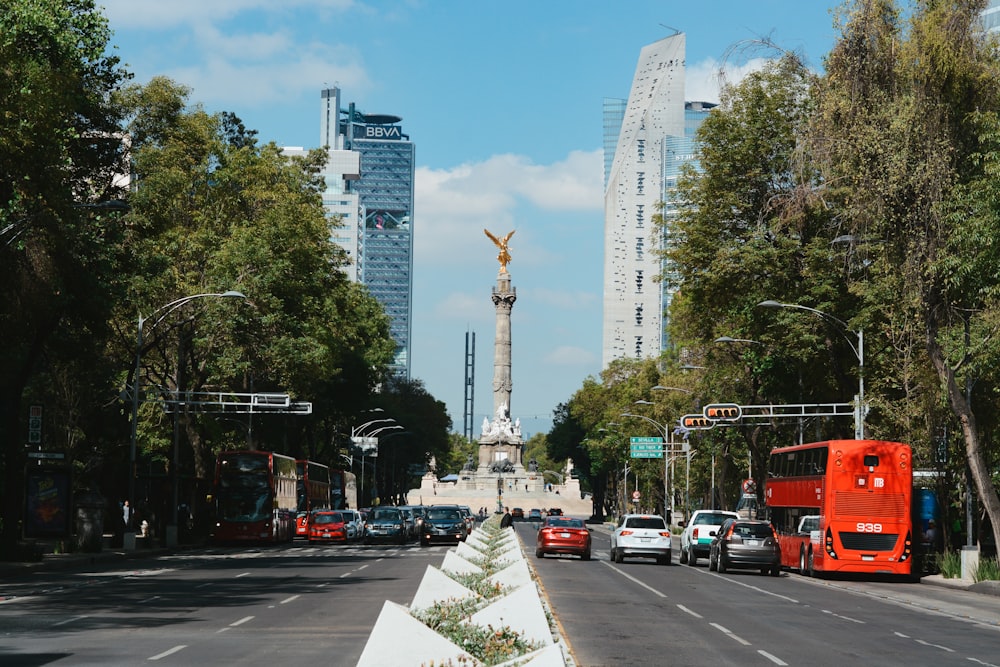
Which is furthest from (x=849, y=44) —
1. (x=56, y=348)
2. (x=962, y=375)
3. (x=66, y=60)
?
(x=56, y=348)

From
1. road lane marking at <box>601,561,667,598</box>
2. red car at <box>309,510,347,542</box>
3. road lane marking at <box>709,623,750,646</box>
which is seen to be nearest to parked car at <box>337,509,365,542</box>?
red car at <box>309,510,347,542</box>

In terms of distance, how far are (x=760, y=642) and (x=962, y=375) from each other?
18.2 metres

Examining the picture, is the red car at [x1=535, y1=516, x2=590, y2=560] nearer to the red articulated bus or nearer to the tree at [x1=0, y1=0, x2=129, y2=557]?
the tree at [x1=0, y1=0, x2=129, y2=557]

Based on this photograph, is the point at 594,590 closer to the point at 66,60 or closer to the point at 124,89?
the point at 66,60

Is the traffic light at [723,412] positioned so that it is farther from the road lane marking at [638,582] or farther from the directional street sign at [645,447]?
the directional street sign at [645,447]

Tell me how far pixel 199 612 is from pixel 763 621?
371 inches

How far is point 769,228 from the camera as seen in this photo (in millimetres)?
47906

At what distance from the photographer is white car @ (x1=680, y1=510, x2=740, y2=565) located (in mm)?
46750

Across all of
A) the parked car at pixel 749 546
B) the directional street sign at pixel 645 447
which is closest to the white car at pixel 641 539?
the parked car at pixel 749 546

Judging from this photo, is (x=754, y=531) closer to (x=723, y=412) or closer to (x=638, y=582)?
(x=638, y=582)

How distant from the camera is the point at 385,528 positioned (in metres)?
63.1

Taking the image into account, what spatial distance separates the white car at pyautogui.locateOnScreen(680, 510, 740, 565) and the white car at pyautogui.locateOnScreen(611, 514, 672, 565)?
3.21 ft

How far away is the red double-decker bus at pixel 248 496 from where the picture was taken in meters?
54.4

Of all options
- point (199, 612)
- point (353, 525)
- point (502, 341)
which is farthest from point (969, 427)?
point (502, 341)
